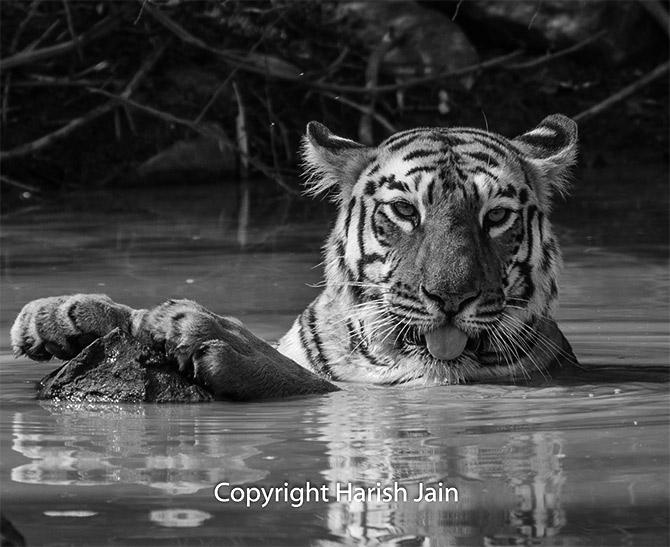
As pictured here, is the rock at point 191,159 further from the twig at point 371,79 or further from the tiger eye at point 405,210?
the tiger eye at point 405,210

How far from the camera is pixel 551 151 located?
6148 millimetres

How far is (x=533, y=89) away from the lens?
16031 millimetres

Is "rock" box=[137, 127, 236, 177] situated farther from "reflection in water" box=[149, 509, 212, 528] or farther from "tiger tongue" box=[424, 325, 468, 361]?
"reflection in water" box=[149, 509, 212, 528]

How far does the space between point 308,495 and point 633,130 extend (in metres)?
13.1

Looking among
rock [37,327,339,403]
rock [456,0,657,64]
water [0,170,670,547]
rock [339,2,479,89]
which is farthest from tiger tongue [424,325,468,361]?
rock [456,0,657,64]

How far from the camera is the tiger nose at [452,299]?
5320 millimetres

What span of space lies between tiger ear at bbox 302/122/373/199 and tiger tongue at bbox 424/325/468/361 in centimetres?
85

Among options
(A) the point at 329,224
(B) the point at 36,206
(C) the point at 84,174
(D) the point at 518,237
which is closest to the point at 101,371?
(D) the point at 518,237

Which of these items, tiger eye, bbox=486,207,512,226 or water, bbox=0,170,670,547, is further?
tiger eye, bbox=486,207,512,226

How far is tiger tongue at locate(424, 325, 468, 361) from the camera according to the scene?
18.0 ft

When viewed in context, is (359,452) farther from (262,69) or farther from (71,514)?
(262,69)

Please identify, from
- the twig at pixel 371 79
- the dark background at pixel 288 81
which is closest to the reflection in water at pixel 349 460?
the dark background at pixel 288 81

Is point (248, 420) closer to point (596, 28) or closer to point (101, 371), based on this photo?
point (101, 371)

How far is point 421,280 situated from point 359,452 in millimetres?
1248
